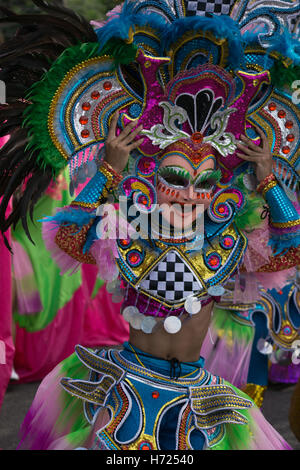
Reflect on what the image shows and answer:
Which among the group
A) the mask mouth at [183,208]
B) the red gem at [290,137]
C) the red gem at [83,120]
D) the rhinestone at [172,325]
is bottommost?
the rhinestone at [172,325]

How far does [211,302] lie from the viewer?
8.70 ft

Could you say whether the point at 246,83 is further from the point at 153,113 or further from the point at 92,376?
the point at 92,376

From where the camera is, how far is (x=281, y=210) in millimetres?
2590

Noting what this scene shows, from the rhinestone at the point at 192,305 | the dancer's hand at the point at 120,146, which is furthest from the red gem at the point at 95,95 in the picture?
the rhinestone at the point at 192,305

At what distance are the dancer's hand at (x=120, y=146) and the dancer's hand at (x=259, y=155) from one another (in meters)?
0.42

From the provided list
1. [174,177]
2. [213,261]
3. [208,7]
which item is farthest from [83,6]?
[213,261]

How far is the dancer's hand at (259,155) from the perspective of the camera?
8.50 ft

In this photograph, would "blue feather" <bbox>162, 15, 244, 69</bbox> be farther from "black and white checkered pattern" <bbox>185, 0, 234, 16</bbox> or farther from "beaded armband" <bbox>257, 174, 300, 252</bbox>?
"beaded armband" <bbox>257, 174, 300, 252</bbox>

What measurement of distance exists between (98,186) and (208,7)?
2.61 feet

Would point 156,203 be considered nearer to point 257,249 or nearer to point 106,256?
point 106,256

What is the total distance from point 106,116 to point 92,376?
1.00m

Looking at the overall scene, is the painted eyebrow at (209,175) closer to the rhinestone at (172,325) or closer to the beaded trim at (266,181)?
the beaded trim at (266,181)

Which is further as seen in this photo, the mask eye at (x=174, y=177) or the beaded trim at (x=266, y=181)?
the beaded trim at (x=266, y=181)

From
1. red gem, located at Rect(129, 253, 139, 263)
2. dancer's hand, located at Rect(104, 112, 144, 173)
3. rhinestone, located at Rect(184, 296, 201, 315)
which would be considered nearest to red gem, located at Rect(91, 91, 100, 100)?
dancer's hand, located at Rect(104, 112, 144, 173)
